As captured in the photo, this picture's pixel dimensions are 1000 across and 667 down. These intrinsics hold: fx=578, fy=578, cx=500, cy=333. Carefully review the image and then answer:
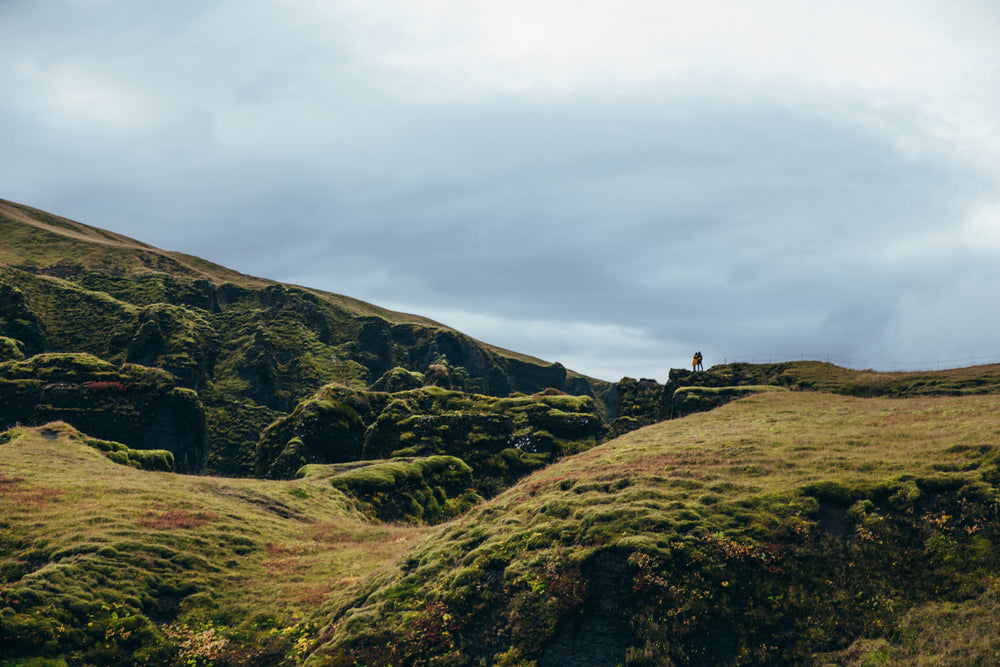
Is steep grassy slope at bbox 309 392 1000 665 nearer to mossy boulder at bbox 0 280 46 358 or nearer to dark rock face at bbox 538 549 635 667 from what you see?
dark rock face at bbox 538 549 635 667

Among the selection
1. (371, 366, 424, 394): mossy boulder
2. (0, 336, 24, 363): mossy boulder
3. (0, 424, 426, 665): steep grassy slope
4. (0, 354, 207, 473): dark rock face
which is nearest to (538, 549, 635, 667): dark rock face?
(0, 424, 426, 665): steep grassy slope

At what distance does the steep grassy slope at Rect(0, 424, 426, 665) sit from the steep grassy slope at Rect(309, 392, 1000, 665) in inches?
214

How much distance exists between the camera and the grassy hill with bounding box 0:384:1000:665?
2002 centimetres

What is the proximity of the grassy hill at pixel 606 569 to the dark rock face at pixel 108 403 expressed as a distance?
82473 millimetres

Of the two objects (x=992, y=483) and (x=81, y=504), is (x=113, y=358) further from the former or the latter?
(x=992, y=483)

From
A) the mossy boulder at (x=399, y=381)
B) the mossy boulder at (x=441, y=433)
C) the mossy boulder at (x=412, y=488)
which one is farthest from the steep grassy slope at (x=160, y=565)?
the mossy boulder at (x=399, y=381)

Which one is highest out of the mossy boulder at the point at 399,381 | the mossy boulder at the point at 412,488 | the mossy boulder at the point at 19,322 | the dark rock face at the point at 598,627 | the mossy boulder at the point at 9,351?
the mossy boulder at the point at 19,322

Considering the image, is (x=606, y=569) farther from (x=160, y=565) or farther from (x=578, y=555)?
(x=160, y=565)

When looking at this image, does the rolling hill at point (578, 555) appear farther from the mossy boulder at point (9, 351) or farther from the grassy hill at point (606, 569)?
the mossy boulder at point (9, 351)

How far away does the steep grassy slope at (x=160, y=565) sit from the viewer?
25.0m

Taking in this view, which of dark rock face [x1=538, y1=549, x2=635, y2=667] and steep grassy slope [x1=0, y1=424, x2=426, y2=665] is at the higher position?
dark rock face [x1=538, y1=549, x2=635, y2=667]

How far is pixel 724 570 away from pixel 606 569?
14.8ft

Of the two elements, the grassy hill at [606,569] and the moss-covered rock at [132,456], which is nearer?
the grassy hill at [606,569]

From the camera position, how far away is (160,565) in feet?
102
